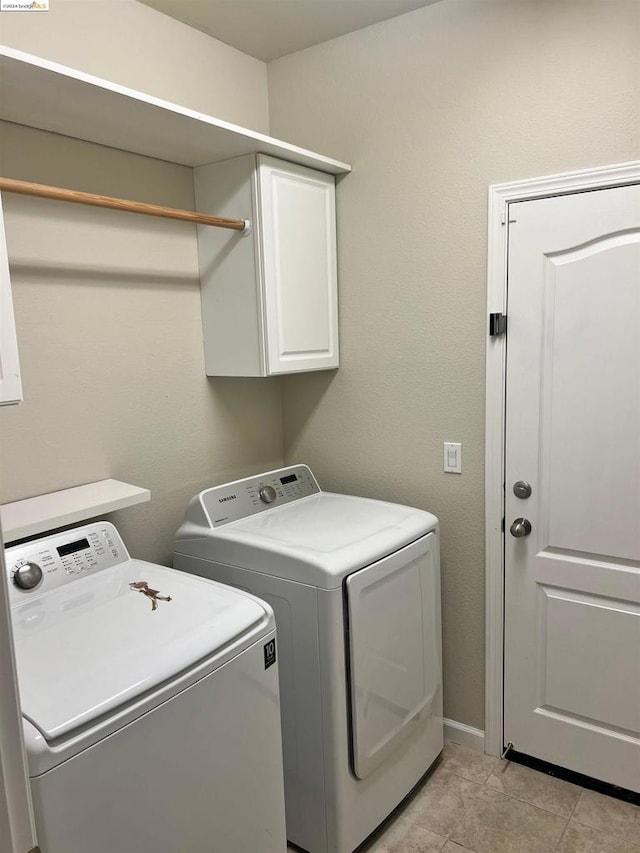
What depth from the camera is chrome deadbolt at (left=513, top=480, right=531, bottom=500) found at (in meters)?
2.16

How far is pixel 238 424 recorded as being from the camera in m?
2.55

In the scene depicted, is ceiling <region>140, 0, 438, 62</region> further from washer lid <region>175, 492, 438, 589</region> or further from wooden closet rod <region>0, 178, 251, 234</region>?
washer lid <region>175, 492, 438, 589</region>

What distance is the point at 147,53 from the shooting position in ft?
6.79

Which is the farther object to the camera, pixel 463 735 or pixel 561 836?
pixel 463 735

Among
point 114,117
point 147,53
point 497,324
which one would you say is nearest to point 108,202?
point 114,117

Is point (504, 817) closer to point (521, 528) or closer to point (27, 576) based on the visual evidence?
point (521, 528)

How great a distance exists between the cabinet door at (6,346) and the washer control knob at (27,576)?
1.58ft

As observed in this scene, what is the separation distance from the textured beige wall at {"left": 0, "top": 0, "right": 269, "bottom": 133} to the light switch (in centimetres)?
149

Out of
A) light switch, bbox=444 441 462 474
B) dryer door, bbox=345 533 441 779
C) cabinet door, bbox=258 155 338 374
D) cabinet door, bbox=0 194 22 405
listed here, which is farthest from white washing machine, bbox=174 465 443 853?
cabinet door, bbox=0 194 22 405

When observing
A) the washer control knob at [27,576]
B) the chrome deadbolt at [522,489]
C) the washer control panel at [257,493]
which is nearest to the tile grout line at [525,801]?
the chrome deadbolt at [522,489]

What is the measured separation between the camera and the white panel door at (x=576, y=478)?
1.94 meters

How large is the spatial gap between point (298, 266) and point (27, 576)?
1.37 m

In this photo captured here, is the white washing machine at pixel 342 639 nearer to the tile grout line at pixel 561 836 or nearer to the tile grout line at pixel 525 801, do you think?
the tile grout line at pixel 525 801

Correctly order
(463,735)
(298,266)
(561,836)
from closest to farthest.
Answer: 1. (561,836)
2. (298,266)
3. (463,735)
